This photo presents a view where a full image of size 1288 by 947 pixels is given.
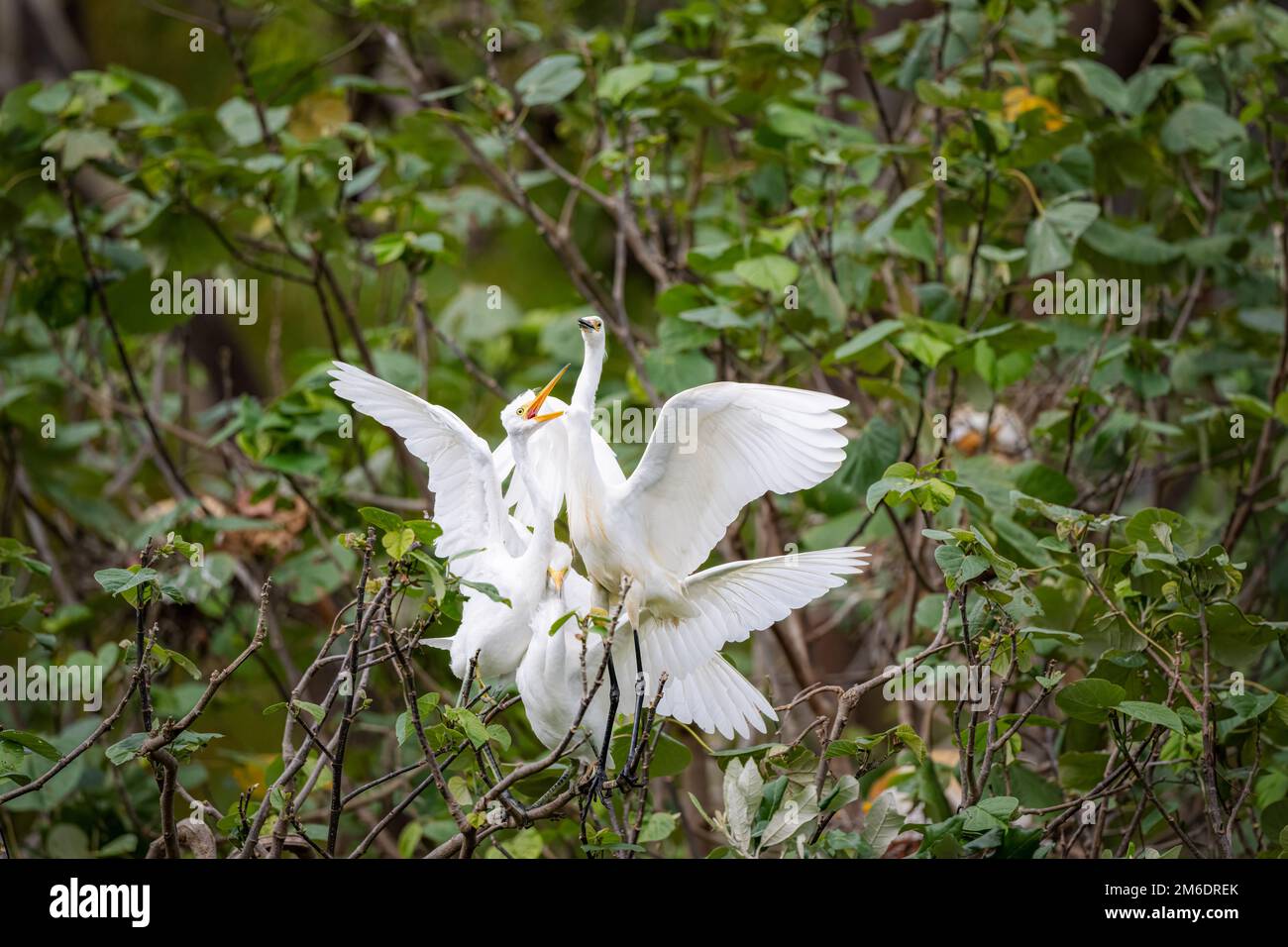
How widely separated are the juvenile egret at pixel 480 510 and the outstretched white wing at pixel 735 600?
0.83 feet

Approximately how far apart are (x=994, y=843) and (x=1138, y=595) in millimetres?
701

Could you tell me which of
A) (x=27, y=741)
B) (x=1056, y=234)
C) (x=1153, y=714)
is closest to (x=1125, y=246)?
(x=1056, y=234)

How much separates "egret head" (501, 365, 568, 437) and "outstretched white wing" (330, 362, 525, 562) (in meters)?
0.11

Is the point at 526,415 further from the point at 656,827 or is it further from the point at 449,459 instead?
the point at 656,827

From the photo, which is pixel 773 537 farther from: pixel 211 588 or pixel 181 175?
pixel 181 175

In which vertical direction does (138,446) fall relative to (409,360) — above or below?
below

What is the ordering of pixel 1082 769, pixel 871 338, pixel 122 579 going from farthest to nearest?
pixel 871 338 < pixel 1082 769 < pixel 122 579

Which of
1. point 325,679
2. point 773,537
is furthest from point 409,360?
point 325,679

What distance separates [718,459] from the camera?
94.3 inches

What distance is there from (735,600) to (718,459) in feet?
0.91

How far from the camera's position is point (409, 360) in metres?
4.33

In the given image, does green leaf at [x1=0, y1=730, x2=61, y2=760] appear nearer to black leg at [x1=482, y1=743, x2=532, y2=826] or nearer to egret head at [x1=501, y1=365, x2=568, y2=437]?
black leg at [x1=482, y1=743, x2=532, y2=826]

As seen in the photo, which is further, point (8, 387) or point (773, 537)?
point (8, 387)

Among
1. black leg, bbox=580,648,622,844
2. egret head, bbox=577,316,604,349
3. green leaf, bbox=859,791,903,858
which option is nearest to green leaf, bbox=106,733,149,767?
black leg, bbox=580,648,622,844
